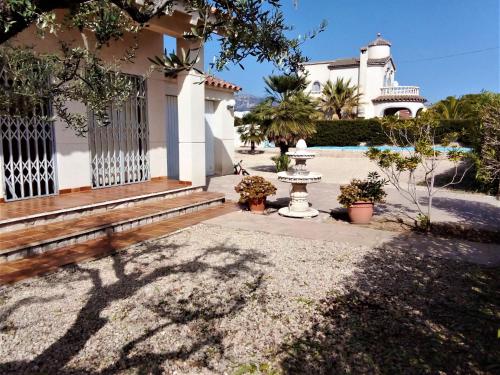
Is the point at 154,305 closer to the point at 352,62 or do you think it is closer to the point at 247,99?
the point at 247,99

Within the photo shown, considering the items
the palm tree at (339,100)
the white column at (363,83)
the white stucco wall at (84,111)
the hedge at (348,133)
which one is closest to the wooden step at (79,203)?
the white stucco wall at (84,111)

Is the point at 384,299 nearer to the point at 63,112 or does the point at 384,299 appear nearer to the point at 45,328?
the point at 45,328

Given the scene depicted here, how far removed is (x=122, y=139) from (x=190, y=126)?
5.79ft

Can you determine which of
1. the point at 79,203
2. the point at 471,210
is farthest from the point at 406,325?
the point at 471,210

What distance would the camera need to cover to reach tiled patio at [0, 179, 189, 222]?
667 centimetres

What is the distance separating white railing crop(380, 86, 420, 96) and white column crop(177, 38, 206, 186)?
103 ft

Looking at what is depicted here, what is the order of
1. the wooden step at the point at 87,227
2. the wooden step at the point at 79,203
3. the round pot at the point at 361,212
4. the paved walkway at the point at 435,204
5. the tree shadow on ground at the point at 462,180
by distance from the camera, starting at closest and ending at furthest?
1. the wooden step at the point at 87,227
2. the wooden step at the point at 79,203
3. the round pot at the point at 361,212
4. the paved walkway at the point at 435,204
5. the tree shadow on ground at the point at 462,180

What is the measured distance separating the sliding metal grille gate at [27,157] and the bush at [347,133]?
22451 mm

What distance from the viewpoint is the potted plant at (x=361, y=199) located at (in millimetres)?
7930

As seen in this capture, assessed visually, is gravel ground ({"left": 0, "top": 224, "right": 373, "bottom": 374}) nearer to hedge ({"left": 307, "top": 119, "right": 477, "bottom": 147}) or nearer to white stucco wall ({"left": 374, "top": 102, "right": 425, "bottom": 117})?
hedge ({"left": 307, "top": 119, "right": 477, "bottom": 147})

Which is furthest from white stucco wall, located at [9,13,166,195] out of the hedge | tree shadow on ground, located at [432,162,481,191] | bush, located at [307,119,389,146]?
bush, located at [307,119,389,146]

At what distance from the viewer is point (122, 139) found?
9852 millimetres

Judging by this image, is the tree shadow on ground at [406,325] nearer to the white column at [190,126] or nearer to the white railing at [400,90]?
the white column at [190,126]

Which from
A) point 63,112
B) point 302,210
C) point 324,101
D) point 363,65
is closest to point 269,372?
point 63,112
